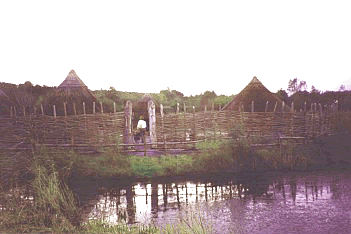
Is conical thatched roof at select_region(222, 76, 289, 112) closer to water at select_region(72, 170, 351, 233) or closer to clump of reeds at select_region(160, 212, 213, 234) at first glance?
water at select_region(72, 170, 351, 233)

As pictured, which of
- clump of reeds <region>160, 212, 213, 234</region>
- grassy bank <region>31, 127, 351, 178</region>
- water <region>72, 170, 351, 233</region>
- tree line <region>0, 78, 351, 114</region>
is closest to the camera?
clump of reeds <region>160, 212, 213, 234</region>

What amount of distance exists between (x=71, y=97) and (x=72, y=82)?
1.40m

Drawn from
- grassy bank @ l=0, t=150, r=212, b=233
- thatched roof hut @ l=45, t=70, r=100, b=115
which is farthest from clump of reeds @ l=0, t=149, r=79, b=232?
thatched roof hut @ l=45, t=70, r=100, b=115

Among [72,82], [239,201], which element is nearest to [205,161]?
[239,201]

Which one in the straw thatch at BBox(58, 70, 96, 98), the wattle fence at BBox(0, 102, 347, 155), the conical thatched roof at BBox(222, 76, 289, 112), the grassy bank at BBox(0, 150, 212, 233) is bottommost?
the grassy bank at BBox(0, 150, 212, 233)

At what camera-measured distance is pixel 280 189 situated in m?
10.2

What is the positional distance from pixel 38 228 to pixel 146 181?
5640mm

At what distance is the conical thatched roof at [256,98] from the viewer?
20047mm

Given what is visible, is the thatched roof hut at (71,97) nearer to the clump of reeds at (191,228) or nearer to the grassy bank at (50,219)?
the grassy bank at (50,219)

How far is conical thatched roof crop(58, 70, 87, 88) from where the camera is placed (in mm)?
20031

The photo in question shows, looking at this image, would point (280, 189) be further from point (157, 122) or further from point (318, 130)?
point (318, 130)

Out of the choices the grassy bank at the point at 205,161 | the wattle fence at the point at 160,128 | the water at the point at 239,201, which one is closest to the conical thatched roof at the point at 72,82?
the wattle fence at the point at 160,128

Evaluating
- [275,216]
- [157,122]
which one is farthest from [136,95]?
[275,216]

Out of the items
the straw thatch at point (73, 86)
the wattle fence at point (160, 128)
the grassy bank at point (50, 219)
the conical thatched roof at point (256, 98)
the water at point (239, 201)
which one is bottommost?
the water at point (239, 201)
